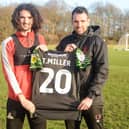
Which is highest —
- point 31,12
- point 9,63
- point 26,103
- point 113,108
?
point 31,12

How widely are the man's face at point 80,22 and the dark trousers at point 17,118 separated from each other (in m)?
1.04

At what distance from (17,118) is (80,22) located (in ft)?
4.02

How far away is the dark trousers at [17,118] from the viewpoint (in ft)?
12.9

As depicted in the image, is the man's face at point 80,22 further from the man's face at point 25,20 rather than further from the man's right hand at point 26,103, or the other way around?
the man's right hand at point 26,103

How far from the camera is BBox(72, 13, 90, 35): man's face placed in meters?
4.11

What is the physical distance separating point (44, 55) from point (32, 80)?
286 mm

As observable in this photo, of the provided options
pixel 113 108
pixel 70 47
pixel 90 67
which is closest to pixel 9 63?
pixel 70 47

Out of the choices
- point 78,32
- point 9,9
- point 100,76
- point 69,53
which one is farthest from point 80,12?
point 9,9

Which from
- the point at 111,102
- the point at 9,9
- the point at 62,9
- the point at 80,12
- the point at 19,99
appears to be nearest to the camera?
the point at 19,99

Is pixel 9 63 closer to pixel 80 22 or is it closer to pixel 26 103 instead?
pixel 26 103

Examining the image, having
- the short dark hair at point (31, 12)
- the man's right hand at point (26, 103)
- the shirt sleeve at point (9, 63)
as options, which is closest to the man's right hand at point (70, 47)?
the short dark hair at point (31, 12)

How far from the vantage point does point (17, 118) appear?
3959 millimetres

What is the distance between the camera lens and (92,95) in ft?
13.1

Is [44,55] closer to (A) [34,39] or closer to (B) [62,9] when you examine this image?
(A) [34,39]
